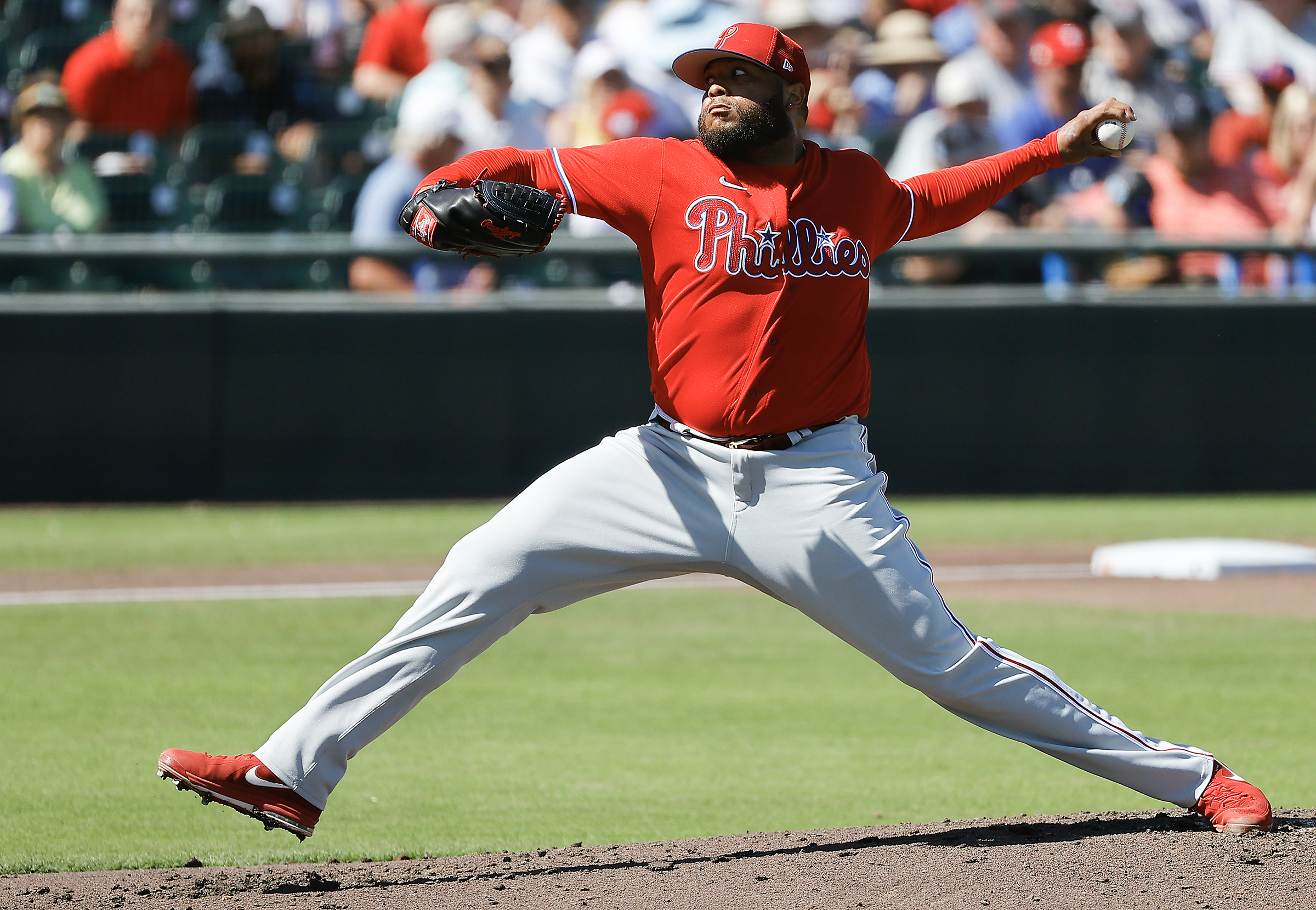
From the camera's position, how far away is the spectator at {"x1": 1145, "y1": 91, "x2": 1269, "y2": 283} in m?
11.4

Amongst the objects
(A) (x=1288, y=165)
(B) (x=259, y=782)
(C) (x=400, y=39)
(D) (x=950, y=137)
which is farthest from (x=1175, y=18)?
(B) (x=259, y=782)

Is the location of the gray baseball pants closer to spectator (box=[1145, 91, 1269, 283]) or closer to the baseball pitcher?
the baseball pitcher

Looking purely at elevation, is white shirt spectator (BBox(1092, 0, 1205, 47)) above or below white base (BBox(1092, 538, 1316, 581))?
above

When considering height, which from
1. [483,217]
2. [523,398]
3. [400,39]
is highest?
[400,39]

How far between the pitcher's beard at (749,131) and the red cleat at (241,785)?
1.83 m

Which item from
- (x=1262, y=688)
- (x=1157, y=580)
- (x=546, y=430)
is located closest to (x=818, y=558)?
(x=1262, y=688)

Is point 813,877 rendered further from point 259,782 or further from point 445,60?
point 445,60

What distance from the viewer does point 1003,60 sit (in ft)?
39.4

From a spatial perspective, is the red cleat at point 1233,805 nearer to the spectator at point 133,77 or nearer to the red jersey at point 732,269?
the red jersey at point 732,269

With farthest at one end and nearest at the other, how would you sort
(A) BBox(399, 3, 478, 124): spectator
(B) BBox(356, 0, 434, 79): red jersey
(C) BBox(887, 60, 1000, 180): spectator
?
(B) BBox(356, 0, 434, 79): red jersey → (A) BBox(399, 3, 478, 124): spectator → (C) BBox(887, 60, 1000, 180): spectator

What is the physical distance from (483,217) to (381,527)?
6.85 metres

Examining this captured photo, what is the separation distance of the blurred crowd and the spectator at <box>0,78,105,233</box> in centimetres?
1

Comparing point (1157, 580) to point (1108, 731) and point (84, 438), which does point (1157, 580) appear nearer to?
point (1108, 731)

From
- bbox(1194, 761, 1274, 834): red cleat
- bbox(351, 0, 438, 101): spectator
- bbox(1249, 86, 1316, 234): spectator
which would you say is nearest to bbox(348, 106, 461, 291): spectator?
bbox(351, 0, 438, 101): spectator
